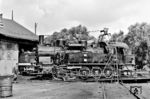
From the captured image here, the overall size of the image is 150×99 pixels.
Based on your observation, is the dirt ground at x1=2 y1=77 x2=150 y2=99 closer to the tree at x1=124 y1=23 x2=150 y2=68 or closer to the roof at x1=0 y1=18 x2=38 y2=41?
the roof at x1=0 y1=18 x2=38 y2=41

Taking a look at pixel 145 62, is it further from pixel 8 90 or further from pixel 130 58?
pixel 8 90

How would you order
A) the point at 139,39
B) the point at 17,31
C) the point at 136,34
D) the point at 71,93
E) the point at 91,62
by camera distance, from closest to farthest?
the point at 71,93 → the point at 91,62 → the point at 17,31 → the point at 139,39 → the point at 136,34

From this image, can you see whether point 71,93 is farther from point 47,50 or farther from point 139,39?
point 139,39

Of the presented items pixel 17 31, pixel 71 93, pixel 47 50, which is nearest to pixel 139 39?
pixel 17 31

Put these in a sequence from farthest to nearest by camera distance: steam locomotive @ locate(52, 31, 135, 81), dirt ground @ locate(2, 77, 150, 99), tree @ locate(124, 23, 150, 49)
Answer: tree @ locate(124, 23, 150, 49) → steam locomotive @ locate(52, 31, 135, 81) → dirt ground @ locate(2, 77, 150, 99)

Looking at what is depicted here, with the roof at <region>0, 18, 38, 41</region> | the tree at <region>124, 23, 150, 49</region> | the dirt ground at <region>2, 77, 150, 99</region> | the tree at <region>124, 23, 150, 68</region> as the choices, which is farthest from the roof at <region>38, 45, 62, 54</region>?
the tree at <region>124, 23, 150, 49</region>

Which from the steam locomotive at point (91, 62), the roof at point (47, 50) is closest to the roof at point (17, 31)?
the roof at point (47, 50)

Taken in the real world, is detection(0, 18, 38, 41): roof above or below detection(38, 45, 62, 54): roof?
above

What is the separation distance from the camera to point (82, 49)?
72.7 feet

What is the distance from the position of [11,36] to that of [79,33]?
1954 inches

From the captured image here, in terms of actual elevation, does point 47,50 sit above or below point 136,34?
below

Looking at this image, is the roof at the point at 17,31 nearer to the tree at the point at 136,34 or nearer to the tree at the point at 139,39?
the tree at the point at 139,39

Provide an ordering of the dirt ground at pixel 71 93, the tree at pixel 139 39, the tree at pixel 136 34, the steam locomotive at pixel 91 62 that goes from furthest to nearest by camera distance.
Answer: the tree at pixel 136 34 < the tree at pixel 139 39 < the steam locomotive at pixel 91 62 < the dirt ground at pixel 71 93

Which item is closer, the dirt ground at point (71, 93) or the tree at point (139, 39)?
the dirt ground at point (71, 93)
